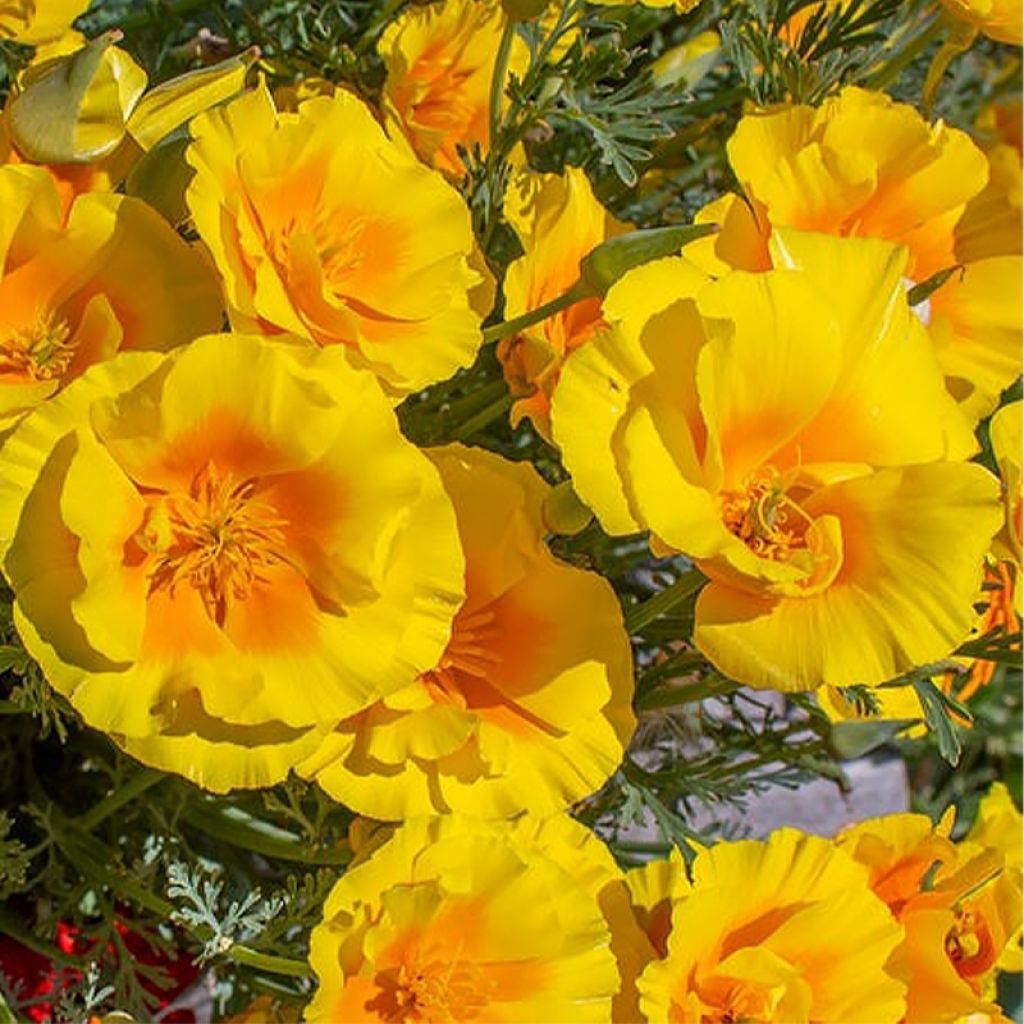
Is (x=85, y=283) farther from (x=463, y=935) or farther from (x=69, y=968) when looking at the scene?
(x=69, y=968)

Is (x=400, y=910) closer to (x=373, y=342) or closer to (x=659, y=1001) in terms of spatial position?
(x=659, y=1001)

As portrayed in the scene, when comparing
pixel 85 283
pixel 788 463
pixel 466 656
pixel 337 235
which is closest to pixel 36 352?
pixel 85 283

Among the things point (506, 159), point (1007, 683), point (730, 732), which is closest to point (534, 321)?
point (506, 159)

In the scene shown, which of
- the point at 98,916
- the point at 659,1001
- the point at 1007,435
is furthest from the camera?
the point at 98,916

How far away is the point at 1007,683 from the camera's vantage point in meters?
2.14

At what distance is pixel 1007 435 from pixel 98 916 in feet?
2.21

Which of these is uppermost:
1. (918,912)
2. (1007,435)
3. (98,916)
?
(1007,435)

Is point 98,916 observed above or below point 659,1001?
below

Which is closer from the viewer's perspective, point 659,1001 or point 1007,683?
point 659,1001

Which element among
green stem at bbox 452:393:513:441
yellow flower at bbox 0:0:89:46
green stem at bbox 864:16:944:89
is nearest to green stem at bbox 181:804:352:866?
green stem at bbox 452:393:513:441

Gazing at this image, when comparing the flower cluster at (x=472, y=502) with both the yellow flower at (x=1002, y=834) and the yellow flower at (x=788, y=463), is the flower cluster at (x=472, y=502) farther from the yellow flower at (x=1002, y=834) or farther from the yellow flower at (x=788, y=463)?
the yellow flower at (x=1002, y=834)

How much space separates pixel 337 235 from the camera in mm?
845

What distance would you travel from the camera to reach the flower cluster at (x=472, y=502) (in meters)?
0.76

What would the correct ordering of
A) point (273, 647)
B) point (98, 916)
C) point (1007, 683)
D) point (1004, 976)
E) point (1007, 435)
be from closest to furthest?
point (273, 647) → point (1007, 435) → point (98, 916) → point (1004, 976) → point (1007, 683)
